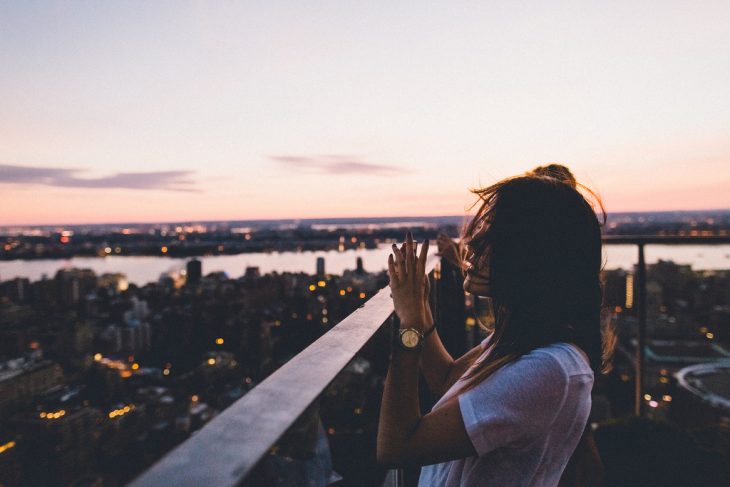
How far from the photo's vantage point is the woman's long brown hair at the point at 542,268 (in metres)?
0.94

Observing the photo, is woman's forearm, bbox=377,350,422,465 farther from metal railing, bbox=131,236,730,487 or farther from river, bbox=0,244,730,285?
river, bbox=0,244,730,285

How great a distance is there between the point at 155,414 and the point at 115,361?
21.7 feet

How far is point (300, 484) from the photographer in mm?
772

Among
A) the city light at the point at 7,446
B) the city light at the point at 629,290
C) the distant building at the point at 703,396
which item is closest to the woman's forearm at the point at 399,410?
the city light at the point at 629,290

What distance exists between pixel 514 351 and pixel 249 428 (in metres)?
0.68

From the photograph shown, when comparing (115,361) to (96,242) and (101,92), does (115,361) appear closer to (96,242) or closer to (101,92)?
(101,92)

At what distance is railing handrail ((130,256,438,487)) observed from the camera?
344 mm

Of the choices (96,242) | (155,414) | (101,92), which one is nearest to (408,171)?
(101,92)

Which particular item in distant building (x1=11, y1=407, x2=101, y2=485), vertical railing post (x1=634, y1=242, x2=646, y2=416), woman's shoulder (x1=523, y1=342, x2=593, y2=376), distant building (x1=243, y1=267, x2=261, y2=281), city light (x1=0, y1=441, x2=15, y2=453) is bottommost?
distant building (x1=11, y1=407, x2=101, y2=485)

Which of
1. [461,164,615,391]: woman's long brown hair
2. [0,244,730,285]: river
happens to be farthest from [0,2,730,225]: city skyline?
[0,244,730,285]: river

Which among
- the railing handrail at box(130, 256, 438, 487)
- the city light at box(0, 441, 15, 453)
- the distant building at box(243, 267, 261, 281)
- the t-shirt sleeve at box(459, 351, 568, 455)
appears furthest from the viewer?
the distant building at box(243, 267, 261, 281)

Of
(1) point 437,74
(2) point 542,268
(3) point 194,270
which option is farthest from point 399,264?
(3) point 194,270

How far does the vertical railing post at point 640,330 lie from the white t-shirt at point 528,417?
7.80ft

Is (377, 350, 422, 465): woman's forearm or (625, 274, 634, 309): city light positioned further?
(625, 274, 634, 309): city light
